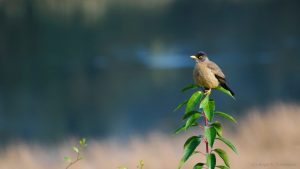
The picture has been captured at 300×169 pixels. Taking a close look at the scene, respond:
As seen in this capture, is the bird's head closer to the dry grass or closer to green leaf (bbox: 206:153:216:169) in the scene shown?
green leaf (bbox: 206:153:216:169)

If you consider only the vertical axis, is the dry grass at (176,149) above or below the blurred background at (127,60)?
below

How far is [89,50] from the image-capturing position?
6.41m

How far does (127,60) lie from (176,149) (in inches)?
67.4

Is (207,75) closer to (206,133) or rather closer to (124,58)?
(206,133)

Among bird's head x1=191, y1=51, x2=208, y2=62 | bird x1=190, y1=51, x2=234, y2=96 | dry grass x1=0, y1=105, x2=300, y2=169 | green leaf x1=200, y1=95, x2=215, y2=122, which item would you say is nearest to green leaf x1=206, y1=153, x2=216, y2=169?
green leaf x1=200, y1=95, x2=215, y2=122

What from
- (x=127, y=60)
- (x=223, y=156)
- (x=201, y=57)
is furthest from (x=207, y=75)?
(x=127, y=60)

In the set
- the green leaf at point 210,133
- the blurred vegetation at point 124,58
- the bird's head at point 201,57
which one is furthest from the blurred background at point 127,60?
the green leaf at point 210,133

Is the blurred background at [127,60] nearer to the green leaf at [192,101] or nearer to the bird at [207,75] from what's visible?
the bird at [207,75]

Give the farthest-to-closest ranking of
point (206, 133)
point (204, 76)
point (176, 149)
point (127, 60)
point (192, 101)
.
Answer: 1. point (127, 60)
2. point (176, 149)
3. point (204, 76)
4. point (192, 101)
5. point (206, 133)

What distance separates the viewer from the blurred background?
559 cm

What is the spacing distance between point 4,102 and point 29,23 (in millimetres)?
1298

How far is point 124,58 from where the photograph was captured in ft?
20.9

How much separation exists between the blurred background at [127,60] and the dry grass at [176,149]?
0.44 feet

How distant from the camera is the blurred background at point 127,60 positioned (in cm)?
559
